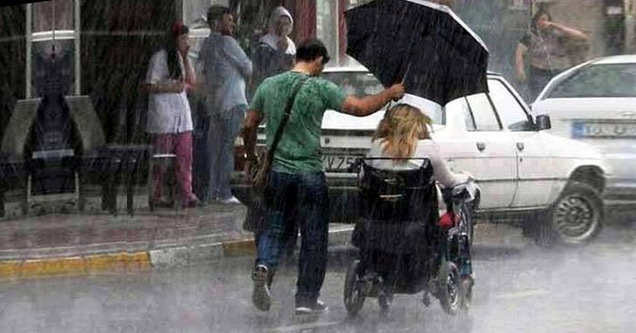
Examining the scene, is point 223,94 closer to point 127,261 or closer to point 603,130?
point 127,261

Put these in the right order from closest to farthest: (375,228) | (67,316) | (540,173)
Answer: (375,228)
(67,316)
(540,173)

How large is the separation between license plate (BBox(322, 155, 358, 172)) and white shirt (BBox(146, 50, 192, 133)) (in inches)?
155

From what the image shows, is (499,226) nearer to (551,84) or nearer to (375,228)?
(551,84)

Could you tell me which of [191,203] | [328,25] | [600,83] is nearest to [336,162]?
[600,83]

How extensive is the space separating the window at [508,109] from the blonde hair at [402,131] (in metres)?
3.10

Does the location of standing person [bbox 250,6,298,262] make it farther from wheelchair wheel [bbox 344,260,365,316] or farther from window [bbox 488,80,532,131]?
wheelchair wheel [bbox 344,260,365,316]

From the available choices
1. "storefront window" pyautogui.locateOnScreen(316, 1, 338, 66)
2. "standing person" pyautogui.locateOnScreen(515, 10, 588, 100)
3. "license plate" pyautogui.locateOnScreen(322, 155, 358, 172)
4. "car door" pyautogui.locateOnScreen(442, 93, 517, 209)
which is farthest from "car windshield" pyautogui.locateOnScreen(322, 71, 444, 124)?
"storefront window" pyautogui.locateOnScreen(316, 1, 338, 66)

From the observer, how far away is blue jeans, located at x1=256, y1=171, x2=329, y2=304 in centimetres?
905

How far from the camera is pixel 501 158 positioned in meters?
11.8

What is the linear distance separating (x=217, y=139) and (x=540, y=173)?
13.6 ft

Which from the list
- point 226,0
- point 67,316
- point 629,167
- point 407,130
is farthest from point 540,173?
point 226,0

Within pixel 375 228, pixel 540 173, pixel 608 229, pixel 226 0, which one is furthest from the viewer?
pixel 226 0

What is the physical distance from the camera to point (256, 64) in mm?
16266

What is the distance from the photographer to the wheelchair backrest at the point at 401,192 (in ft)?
28.7
